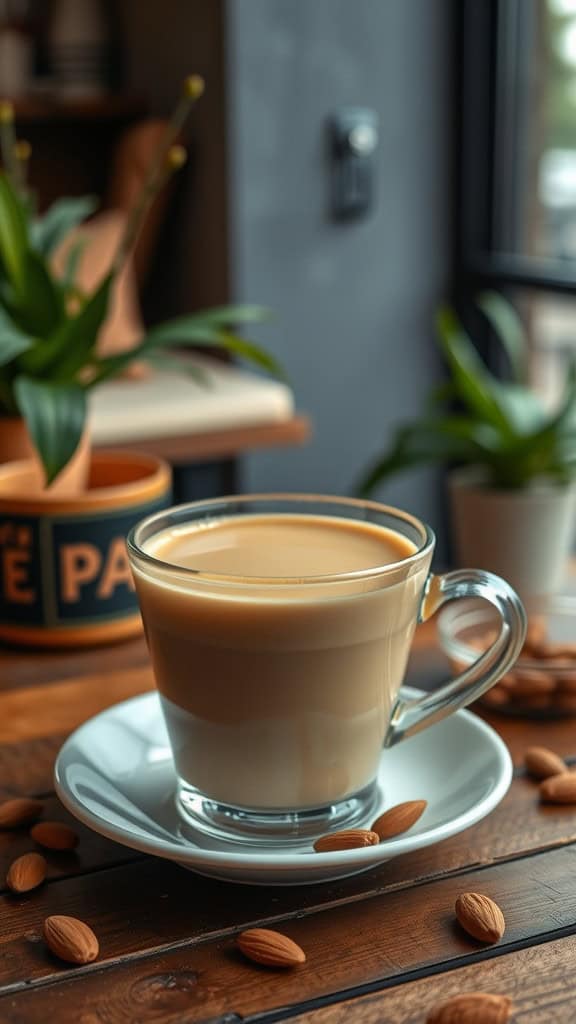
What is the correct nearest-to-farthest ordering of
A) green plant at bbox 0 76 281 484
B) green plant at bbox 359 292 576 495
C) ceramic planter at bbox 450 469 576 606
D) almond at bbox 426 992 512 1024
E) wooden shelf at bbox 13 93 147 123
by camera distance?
almond at bbox 426 992 512 1024 → green plant at bbox 0 76 281 484 → ceramic planter at bbox 450 469 576 606 → green plant at bbox 359 292 576 495 → wooden shelf at bbox 13 93 147 123

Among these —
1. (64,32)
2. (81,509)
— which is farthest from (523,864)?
(64,32)

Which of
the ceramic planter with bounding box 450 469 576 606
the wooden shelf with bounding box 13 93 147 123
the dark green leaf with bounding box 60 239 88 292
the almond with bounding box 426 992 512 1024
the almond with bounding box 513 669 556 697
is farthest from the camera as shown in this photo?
the wooden shelf with bounding box 13 93 147 123

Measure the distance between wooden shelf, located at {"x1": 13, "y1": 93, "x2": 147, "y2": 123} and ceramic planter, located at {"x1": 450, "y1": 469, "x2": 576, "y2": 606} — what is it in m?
1.73

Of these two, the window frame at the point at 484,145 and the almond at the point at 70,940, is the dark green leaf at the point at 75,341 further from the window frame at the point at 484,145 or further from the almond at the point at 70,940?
the window frame at the point at 484,145

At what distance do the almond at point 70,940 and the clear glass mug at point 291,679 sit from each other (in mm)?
89

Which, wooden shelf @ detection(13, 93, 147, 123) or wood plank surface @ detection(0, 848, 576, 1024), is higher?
wooden shelf @ detection(13, 93, 147, 123)

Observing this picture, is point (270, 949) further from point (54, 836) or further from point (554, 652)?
point (554, 652)

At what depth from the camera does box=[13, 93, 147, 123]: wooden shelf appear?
279 centimetres

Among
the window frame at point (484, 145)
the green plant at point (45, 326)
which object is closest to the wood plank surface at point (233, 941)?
the green plant at point (45, 326)

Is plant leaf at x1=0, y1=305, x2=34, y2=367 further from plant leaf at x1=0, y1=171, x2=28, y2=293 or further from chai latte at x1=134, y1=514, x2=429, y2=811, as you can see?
chai latte at x1=134, y1=514, x2=429, y2=811

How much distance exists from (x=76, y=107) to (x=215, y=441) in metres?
1.08

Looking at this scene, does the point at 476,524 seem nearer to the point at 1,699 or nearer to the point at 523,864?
the point at 1,699

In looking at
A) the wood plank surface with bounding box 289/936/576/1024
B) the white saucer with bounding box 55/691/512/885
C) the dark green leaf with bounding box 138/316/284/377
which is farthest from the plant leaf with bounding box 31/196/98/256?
the wood plank surface with bounding box 289/936/576/1024

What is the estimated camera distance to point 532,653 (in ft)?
2.86
